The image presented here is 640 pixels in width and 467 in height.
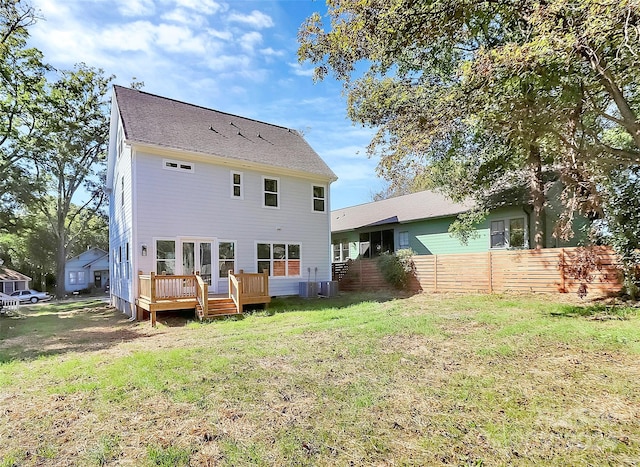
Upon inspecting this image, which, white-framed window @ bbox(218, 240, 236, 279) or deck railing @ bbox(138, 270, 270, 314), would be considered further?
white-framed window @ bbox(218, 240, 236, 279)

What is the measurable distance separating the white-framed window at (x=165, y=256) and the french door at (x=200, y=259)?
32 centimetres

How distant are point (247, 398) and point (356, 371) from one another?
159 cm

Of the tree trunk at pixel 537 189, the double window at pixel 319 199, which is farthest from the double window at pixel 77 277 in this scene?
the tree trunk at pixel 537 189

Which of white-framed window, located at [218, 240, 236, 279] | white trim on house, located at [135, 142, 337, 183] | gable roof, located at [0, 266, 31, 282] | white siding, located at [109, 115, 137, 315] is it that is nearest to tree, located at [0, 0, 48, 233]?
white siding, located at [109, 115, 137, 315]

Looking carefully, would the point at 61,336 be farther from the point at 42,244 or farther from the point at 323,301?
the point at 42,244

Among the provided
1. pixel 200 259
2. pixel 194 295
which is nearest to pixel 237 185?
pixel 200 259

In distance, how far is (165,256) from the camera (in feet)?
38.8

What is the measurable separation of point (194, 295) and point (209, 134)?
6.58m

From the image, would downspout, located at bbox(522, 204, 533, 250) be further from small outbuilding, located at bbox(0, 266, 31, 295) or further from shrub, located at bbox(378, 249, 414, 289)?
small outbuilding, located at bbox(0, 266, 31, 295)

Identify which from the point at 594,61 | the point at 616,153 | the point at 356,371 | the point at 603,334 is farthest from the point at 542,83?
the point at 356,371

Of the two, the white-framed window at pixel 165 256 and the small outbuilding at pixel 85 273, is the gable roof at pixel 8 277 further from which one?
A: the white-framed window at pixel 165 256

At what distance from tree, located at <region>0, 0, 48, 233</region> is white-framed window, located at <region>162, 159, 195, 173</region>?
10.5 m

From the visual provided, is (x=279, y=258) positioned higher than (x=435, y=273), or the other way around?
(x=279, y=258)

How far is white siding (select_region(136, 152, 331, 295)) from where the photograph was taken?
11.5 m
